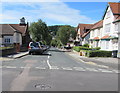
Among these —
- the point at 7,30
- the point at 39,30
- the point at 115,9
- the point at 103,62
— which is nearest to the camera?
the point at 103,62

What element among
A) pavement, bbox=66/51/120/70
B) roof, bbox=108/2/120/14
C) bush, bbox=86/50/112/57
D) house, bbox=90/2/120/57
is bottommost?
pavement, bbox=66/51/120/70

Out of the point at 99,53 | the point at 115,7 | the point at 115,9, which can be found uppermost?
the point at 115,7

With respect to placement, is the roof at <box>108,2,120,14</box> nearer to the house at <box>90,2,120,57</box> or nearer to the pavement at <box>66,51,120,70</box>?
the house at <box>90,2,120,57</box>

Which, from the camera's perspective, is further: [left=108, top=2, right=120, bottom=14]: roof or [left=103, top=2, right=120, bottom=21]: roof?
[left=108, top=2, right=120, bottom=14]: roof

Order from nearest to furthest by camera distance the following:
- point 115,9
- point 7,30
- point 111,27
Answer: point 111,27 → point 115,9 → point 7,30

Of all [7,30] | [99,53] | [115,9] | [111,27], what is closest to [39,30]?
[7,30]

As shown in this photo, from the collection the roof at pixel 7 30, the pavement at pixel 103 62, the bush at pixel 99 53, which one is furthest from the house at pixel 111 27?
the roof at pixel 7 30

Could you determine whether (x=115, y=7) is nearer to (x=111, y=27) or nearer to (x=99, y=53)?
(x=111, y=27)

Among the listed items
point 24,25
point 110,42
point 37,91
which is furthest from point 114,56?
point 24,25

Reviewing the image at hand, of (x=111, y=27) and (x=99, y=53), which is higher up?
(x=111, y=27)

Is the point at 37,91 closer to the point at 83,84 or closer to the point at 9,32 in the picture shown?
the point at 83,84

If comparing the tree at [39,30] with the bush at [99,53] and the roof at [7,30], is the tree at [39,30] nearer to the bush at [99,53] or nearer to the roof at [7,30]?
the roof at [7,30]

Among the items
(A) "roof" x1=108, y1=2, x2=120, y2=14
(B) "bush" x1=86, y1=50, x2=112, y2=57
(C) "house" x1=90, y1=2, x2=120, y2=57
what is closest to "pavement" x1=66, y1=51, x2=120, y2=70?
(B) "bush" x1=86, y1=50, x2=112, y2=57

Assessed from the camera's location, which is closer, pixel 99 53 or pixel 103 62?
pixel 103 62
